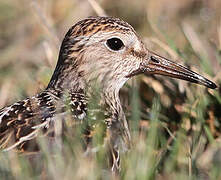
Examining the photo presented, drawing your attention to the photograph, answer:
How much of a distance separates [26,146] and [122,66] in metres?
1.42

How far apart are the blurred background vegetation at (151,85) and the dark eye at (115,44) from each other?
11.3 inches

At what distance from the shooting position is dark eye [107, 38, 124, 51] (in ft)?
17.0

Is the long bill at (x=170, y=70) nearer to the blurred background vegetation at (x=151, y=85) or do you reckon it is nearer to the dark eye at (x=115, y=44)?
the blurred background vegetation at (x=151, y=85)

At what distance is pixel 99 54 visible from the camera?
206 inches

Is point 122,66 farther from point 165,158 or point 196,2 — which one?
point 196,2

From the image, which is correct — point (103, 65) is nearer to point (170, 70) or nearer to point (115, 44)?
point (115, 44)

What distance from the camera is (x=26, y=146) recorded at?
13.4 ft

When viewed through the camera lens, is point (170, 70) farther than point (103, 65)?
Yes

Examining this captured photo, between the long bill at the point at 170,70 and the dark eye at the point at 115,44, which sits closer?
the dark eye at the point at 115,44

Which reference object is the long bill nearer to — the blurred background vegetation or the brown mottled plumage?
the brown mottled plumage

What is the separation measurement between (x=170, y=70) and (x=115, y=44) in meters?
0.52

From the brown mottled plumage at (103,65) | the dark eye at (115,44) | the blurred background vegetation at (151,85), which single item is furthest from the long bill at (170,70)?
the dark eye at (115,44)

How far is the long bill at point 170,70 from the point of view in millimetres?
5402

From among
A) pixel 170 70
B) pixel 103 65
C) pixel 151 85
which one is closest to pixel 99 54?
pixel 103 65
